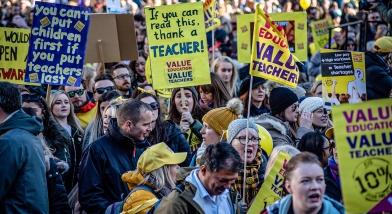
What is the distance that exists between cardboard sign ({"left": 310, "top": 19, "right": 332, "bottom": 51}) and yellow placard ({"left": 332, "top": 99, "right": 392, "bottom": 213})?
43.2 ft

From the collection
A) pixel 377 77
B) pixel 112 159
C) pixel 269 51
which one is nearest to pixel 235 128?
pixel 269 51

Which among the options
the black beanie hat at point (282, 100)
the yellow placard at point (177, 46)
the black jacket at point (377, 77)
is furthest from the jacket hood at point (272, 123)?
the black jacket at point (377, 77)

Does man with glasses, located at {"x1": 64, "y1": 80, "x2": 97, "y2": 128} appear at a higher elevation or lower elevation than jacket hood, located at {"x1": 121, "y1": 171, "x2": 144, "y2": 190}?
higher

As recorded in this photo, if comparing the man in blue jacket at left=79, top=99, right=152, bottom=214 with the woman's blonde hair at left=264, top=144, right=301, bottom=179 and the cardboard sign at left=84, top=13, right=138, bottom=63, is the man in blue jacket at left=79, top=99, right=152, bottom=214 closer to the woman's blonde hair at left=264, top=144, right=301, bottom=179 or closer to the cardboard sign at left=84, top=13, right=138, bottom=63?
the woman's blonde hair at left=264, top=144, right=301, bottom=179

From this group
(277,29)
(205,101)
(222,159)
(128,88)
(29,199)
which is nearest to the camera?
(222,159)

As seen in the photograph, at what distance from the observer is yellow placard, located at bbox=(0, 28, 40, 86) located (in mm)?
9695

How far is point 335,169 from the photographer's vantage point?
689cm

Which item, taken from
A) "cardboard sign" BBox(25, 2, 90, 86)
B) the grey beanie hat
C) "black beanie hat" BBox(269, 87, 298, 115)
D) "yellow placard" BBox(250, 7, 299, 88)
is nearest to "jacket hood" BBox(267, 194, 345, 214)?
the grey beanie hat

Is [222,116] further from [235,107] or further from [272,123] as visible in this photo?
[272,123]

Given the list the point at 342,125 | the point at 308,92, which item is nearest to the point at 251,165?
the point at 342,125

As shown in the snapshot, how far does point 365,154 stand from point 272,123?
12.2 ft

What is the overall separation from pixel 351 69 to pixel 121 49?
3550 millimetres

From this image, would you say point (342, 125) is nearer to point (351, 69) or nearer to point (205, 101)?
point (351, 69)

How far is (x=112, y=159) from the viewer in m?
7.25
